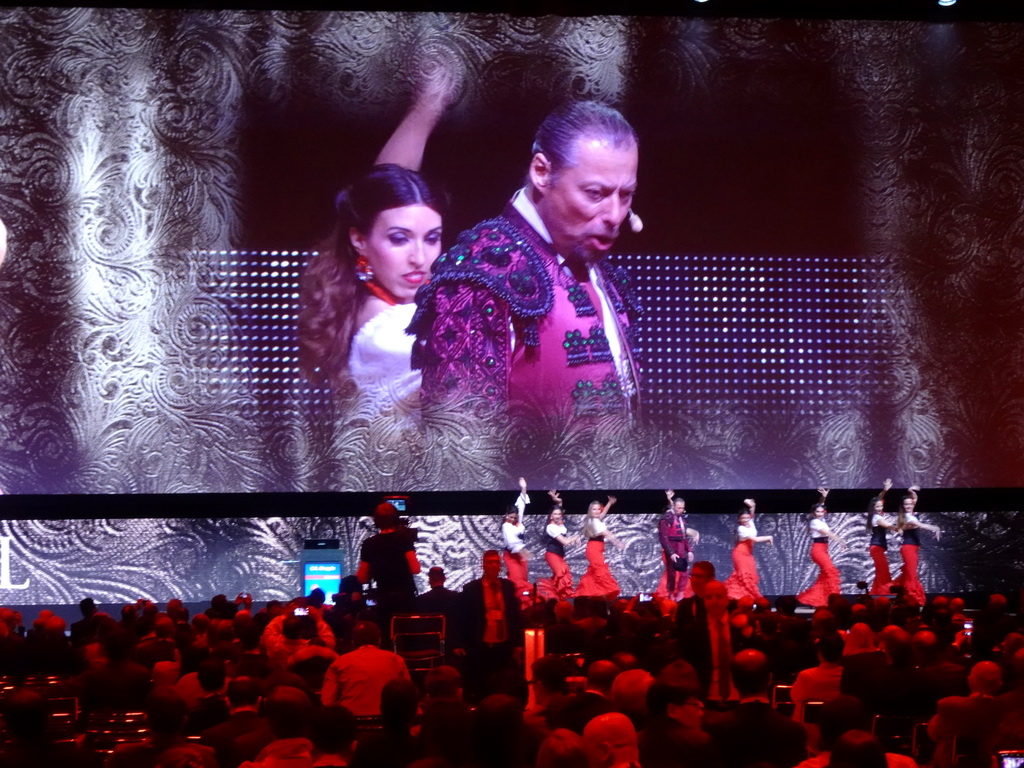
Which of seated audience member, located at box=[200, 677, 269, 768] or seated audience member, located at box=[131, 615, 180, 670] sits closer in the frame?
seated audience member, located at box=[200, 677, 269, 768]

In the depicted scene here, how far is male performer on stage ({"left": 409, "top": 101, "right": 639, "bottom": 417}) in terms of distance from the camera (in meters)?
14.5

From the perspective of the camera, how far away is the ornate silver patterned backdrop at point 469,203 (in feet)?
47.1

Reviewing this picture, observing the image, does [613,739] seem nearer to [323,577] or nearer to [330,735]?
[330,735]

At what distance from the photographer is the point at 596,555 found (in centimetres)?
1442

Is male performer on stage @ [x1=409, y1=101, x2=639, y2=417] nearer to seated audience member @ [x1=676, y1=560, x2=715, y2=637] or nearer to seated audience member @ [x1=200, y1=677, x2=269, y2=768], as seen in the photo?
seated audience member @ [x1=676, y1=560, x2=715, y2=637]

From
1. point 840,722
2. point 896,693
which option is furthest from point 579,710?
point 896,693

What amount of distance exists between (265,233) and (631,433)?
192 inches

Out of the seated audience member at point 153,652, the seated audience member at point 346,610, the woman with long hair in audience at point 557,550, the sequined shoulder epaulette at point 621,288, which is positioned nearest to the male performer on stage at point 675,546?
the woman with long hair in audience at point 557,550

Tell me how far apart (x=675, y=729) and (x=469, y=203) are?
36.4 feet

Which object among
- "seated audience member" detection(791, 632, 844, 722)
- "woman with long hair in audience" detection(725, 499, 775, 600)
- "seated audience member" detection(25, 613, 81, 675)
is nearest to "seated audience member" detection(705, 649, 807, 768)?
"seated audience member" detection(791, 632, 844, 722)

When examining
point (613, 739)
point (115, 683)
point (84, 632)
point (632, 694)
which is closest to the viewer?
point (613, 739)

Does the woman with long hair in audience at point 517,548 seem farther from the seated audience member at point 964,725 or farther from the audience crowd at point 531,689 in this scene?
the seated audience member at point 964,725

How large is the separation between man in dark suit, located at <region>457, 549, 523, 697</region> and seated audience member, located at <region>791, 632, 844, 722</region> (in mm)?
2540

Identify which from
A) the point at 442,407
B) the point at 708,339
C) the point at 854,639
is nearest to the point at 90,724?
the point at 854,639
